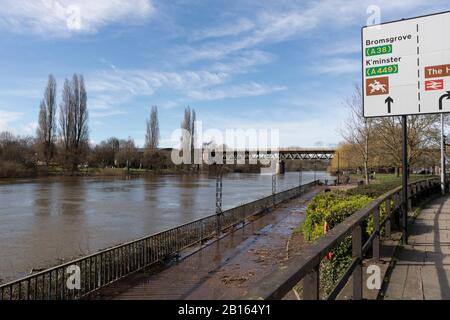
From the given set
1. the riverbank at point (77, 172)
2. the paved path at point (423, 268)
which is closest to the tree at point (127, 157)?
the riverbank at point (77, 172)

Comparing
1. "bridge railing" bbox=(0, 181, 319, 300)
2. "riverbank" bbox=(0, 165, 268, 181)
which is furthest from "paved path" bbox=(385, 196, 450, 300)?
"riverbank" bbox=(0, 165, 268, 181)

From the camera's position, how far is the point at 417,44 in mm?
6922

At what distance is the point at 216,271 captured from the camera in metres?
10.4

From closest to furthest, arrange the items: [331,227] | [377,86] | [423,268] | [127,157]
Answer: [423,268] < [377,86] < [331,227] < [127,157]

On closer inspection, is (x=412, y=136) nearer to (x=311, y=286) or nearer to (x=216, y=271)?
(x=216, y=271)

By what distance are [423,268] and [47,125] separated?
81.8 meters

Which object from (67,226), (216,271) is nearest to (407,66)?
(216,271)

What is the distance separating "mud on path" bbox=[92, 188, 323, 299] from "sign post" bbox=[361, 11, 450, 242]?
311 centimetres

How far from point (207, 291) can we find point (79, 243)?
26.0 ft

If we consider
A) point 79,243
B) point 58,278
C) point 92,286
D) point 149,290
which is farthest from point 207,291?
point 79,243

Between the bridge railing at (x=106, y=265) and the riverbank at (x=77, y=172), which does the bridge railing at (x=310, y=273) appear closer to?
the bridge railing at (x=106, y=265)

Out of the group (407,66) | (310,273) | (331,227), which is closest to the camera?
(310,273)

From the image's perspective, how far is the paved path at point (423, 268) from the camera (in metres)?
4.73
